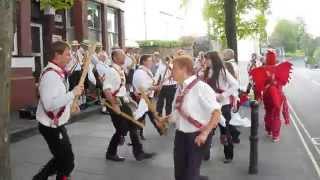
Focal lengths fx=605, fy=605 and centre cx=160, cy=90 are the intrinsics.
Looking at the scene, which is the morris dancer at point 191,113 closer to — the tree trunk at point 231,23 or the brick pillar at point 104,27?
the tree trunk at point 231,23

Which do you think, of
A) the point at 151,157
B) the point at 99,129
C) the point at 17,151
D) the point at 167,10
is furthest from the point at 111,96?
the point at 167,10

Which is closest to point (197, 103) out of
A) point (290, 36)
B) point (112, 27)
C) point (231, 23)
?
point (231, 23)

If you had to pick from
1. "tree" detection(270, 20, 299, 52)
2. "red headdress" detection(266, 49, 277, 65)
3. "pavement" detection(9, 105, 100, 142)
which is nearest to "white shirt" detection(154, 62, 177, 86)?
"pavement" detection(9, 105, 100, 142)

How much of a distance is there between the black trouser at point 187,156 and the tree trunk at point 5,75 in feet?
5.73

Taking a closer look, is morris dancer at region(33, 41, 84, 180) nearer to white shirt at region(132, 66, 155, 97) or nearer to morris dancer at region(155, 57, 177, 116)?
white shirt at region(132, 66, 155, 97)

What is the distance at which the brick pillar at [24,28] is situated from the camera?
1645 centimetres

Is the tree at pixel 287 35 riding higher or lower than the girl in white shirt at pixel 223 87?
higher

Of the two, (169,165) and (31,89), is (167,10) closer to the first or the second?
(31,89)

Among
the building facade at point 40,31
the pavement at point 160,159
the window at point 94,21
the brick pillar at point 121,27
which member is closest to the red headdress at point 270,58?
the pavement at point 160,159

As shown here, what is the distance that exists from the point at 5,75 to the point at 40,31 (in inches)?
524

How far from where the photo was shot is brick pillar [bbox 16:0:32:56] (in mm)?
16453

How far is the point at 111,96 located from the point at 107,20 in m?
17.2

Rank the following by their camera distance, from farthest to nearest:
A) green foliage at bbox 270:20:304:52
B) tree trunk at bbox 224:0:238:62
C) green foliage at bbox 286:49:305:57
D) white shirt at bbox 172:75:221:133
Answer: green foliage at bbox 270:20:304:52 → green foliage at bbox 286:49:305:57 → tree trunk at bbox 224:0:238:62 → white shirt at bbox 172:75:221:133

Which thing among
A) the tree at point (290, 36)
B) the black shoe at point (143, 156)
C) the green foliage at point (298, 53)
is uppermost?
the tree at point (290, 36)
